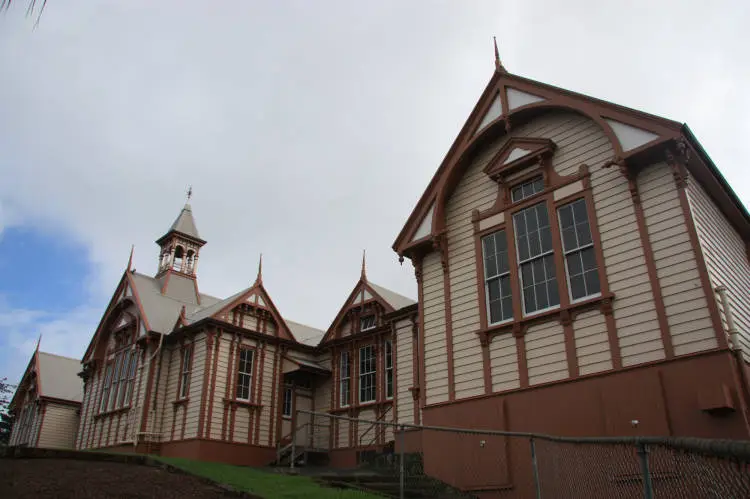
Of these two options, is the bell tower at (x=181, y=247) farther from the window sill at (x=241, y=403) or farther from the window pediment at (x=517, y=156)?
the window pediment at (x=517, y=156)

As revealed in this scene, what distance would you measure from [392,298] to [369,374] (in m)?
3.64

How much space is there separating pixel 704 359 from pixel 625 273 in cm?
237

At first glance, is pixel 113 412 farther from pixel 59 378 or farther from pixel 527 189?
pixel 527 189

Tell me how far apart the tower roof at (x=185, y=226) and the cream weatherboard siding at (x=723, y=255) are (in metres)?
30.3

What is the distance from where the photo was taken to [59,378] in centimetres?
4097

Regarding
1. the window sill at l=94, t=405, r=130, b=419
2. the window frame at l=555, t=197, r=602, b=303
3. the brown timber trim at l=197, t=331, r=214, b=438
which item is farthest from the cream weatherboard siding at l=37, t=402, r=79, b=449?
the window frame at l=555, t=197, r=602, b=303

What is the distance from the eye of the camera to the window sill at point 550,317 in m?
12.7

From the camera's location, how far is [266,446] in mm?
25625

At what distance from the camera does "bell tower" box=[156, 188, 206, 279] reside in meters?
35.6

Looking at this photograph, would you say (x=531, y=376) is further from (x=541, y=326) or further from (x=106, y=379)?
(x=106, y=379)

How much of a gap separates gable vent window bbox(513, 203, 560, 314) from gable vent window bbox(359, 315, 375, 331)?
41.1ft

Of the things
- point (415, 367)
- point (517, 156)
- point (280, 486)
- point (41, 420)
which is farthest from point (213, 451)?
point (41, 420)

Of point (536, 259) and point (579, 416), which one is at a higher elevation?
point (536, 259)

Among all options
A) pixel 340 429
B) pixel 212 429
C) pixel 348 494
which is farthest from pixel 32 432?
pixel 348 494
